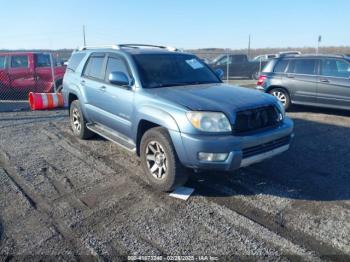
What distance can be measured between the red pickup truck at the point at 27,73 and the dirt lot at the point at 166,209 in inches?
235

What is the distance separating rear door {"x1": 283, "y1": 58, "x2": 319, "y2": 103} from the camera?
877cm

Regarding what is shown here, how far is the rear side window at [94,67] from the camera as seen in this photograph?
551cm

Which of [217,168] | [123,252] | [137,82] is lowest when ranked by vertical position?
[123,252]

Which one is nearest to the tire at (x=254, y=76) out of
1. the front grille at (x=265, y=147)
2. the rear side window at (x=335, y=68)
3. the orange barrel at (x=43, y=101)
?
the rear side window at (x=335, y=68)

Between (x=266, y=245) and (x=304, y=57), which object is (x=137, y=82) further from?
(x=304, y=57)

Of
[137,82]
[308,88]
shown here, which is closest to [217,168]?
[137,82]

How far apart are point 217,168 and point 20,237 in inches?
87.2

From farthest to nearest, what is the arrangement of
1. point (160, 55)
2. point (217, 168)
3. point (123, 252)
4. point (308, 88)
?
point (308, 88), point (160, 55), point (217, 168), point (123, 252)

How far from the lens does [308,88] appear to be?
8.84 meters

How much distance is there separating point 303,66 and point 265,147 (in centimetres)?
613

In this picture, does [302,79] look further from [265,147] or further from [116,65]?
[116,65]

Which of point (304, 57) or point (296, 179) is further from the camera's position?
point (304, 57)

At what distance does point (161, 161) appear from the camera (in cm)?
405

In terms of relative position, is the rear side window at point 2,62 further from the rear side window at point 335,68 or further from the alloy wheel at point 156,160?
the rear side window at point 335,68
